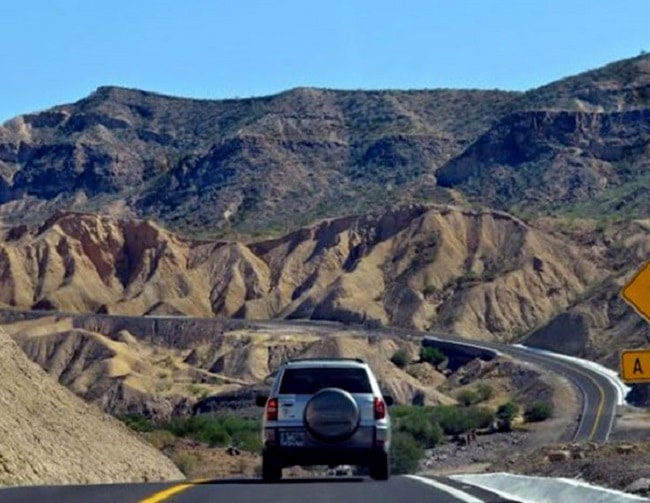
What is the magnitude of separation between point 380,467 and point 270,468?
61.9 inches

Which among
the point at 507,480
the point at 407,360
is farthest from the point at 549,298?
the point at 507,480

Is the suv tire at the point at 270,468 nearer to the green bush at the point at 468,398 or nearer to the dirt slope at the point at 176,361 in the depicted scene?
the green bush at the point at 468,398

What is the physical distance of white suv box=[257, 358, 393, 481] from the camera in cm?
2116

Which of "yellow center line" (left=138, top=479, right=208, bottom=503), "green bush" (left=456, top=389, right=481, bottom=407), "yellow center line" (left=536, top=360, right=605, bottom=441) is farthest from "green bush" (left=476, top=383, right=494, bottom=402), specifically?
"yellow center line" (left=138, top=479, right=208, bottom=503)

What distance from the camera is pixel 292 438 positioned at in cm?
2148

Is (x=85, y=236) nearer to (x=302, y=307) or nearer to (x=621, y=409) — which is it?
(x=302, y=307)

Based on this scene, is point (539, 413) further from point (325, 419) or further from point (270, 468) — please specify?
point (325, 419)

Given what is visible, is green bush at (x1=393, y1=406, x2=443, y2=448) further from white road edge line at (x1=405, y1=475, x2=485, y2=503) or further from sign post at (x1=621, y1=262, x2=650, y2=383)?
sign post at (x1=621, y1=262, x2=650, y2=383)

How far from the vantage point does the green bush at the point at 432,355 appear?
114 m

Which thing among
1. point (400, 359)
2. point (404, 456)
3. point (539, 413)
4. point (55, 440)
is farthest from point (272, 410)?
point (400, 359)

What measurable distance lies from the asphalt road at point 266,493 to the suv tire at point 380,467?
0.37 meters

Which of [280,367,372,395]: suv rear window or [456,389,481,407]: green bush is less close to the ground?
[280,367,372,395]: suv rear window

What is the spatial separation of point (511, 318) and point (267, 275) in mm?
32639

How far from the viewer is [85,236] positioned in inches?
6245
